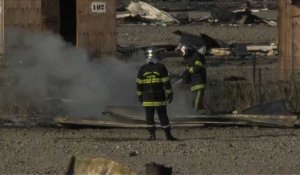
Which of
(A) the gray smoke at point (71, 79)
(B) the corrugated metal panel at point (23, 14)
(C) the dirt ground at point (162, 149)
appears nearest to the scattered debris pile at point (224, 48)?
(B) the corrugated metal panel at point (23, 14)

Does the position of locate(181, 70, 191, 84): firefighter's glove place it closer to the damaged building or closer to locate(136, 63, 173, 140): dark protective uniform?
locate(136, 63, 173, 140): dark protective uniform

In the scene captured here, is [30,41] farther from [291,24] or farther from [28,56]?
[291,24]

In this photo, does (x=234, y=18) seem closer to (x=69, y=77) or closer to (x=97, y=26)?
(x=97, y=26)

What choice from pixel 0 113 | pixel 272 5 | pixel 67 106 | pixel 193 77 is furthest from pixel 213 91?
pixel 272 5

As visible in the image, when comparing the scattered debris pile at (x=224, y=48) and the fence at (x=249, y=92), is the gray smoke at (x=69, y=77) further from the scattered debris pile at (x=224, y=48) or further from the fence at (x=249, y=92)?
the scattered debris pile at (x=224, y=48)

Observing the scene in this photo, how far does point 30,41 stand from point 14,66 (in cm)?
129

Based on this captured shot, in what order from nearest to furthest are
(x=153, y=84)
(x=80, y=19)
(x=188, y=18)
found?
(x=153, y=84) → (x=80, y=19) → (x=188, y=18)

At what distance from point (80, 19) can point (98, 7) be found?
67cm

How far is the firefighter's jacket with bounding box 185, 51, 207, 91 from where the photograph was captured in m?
24.6

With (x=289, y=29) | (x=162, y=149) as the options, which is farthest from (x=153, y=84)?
(x=289, y=29)

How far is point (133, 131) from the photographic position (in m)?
23.4

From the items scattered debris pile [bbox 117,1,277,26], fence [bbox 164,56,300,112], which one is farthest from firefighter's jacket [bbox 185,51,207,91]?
scattered debris pile [bbox 117,1,277,26]

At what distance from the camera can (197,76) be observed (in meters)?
24.8

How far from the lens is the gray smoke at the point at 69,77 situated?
2611 centimetres
